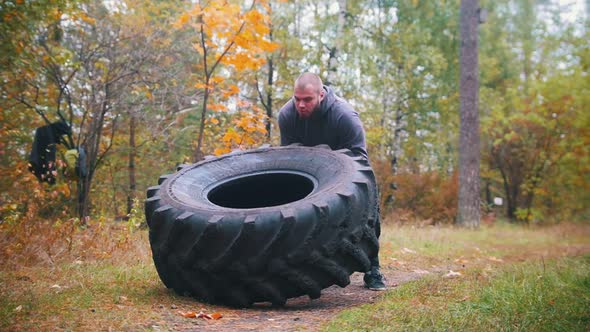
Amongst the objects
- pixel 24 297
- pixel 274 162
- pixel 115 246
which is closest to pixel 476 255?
pixel 274 162

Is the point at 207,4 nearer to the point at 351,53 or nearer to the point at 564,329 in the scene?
the point at 564,329

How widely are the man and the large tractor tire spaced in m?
0.57

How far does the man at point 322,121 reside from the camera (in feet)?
15.9

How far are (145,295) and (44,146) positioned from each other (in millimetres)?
5021

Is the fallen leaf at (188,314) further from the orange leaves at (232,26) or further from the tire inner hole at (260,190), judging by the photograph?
the orange leaves at (232,26)

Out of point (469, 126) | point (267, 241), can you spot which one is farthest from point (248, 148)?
point (469, 126)

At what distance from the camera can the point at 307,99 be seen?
4.85 m

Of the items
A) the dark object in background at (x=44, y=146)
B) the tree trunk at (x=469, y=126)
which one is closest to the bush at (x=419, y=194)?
the tree trunk at (x=469, y=126)

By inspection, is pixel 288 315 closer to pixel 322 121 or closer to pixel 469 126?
pixel 322 121

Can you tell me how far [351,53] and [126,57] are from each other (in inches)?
380

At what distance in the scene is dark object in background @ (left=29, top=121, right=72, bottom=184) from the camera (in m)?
7.85

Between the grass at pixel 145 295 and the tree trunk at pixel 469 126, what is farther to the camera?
the tree trunk at pixel 469 126

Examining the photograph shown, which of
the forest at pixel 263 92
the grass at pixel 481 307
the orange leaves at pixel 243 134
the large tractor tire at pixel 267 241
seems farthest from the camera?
the orange leaves at pixel 243 134

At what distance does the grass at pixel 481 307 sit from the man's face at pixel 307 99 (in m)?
1.74
